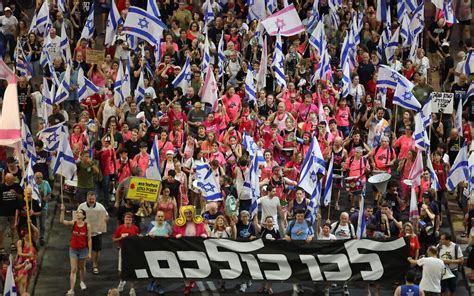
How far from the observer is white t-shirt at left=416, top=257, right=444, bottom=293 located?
28531 mm

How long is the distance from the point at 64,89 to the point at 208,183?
6085mm

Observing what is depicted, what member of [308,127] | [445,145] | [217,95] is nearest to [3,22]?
[217,95]

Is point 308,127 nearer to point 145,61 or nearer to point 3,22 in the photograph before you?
point 145,61

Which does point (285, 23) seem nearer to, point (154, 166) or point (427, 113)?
point (427, 113)

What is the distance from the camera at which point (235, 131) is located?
114 ft

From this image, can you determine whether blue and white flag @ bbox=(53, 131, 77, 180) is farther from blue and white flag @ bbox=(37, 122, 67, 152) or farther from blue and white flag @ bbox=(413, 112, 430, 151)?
blue and white flag @ bbox=(413, 112, 430, 151)

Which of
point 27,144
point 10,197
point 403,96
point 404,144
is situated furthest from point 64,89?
point 404,144

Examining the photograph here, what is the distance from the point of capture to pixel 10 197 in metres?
31.1

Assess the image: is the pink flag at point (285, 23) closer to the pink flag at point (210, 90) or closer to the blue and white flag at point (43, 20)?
the pink flag at point (210, 90)

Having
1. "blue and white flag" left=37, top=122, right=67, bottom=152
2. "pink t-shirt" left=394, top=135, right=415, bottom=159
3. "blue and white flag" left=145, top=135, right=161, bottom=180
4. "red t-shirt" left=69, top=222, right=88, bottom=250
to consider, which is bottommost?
"red t-shirt" left=69, top=222, right=88, bottom=250

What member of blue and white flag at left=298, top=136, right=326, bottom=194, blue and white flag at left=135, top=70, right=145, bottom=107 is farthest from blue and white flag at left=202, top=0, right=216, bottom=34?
blue and white flag at left=298, top=136, right=326, bottom=194

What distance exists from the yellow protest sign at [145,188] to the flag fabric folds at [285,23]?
32.6ft

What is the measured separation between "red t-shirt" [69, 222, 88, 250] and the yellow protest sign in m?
1.73

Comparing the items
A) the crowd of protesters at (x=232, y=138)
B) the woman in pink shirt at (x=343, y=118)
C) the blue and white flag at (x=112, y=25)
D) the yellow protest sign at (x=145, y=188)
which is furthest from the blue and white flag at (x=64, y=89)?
the woman in pink shirt at (x=343, y=118)
